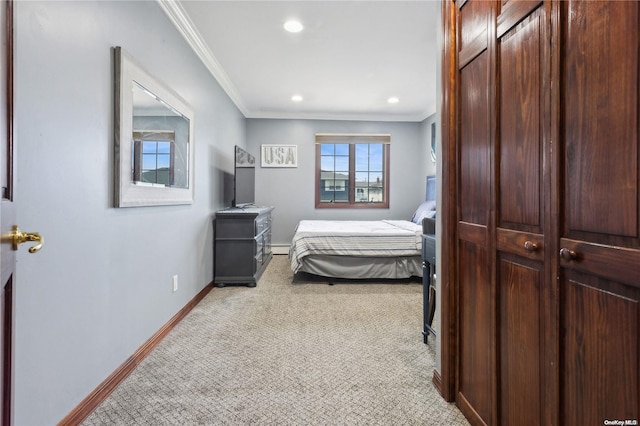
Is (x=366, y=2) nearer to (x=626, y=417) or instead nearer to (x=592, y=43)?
(x=592, y=43)

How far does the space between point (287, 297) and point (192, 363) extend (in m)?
1.44

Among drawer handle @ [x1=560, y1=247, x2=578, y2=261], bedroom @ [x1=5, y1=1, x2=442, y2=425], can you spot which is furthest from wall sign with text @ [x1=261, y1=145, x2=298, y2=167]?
drawer handle @ [x1=560, y1=247, x2=578, y2=261]

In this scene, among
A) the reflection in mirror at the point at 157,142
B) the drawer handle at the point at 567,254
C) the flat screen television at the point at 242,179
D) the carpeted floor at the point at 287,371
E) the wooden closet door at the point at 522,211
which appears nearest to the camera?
the drawer handle at the point at 567,254

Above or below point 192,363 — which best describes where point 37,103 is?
above

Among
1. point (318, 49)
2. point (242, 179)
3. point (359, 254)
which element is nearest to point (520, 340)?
point (359, 254)

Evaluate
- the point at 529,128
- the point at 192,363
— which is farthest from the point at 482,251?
the point at 192,363

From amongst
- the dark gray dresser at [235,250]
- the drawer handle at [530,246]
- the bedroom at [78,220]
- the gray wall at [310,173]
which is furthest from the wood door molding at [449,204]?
the gray wall at [310,173]

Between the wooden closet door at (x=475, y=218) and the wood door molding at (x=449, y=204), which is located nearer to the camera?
the wooden closet door at (x=475, y=218)

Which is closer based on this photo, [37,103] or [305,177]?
[37,103]

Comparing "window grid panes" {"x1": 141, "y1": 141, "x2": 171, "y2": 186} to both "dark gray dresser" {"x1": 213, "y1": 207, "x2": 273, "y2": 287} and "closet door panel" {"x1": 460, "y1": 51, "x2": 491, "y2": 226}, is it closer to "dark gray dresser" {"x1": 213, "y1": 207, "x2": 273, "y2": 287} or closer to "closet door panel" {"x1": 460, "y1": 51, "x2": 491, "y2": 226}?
"dark gray dresser" {"x1": 213, "y1": 207, "x2": 273, "y2": 287}

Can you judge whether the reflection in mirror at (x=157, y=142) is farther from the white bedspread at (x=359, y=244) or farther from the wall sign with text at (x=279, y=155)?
the wall sign with text at (x=279, y=155)

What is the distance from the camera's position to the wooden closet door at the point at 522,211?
984 millimetres

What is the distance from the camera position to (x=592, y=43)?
2.66 feet

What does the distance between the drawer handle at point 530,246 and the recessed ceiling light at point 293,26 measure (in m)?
2.55
